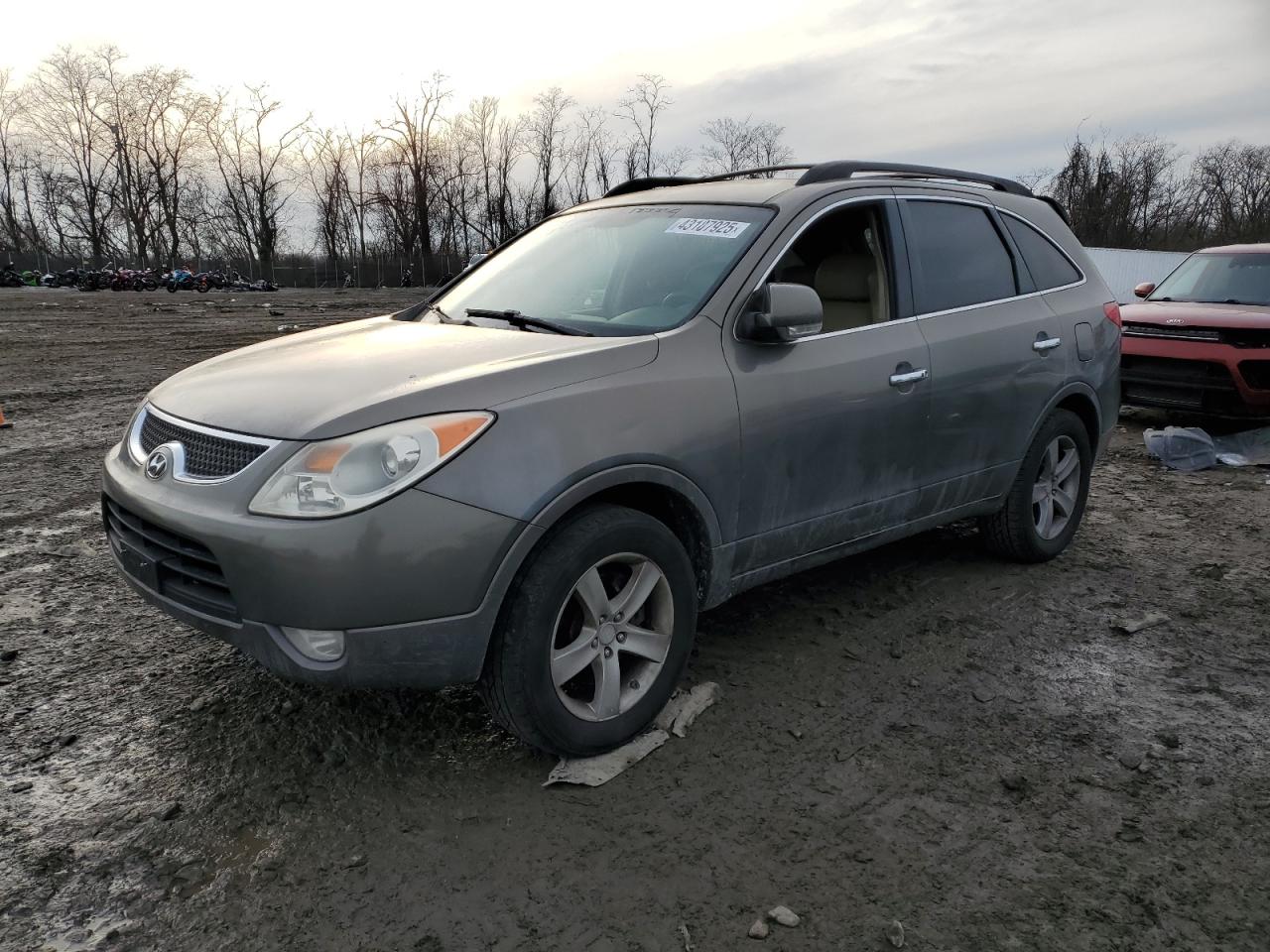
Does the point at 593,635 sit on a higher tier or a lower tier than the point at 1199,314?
lower

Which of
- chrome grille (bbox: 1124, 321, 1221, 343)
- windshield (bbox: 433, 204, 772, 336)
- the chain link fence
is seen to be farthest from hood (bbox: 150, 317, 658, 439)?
the chain link fence

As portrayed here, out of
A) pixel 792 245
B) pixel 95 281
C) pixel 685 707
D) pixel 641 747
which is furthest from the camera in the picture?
pixel 95 281

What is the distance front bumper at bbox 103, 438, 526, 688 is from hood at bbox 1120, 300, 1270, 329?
692 centimetres

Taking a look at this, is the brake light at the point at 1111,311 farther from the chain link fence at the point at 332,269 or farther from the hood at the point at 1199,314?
the chain link fence at the point at 332,269

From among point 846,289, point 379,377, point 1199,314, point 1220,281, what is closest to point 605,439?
point 379,377

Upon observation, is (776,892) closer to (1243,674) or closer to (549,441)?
(549,441)

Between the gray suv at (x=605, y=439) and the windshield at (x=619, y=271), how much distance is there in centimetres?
2

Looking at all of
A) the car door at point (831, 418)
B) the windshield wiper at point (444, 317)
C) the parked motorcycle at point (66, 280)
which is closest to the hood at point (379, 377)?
the windshield wiper at point (444, 317)

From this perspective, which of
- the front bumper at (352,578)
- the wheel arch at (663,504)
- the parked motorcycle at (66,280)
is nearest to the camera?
the front bumper at (352,578)

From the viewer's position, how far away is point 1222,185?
2200 inches

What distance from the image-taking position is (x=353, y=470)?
253cm

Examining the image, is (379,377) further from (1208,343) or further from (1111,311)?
(1208,343)

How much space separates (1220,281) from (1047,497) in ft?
19.8

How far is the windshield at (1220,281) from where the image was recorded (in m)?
8.98
